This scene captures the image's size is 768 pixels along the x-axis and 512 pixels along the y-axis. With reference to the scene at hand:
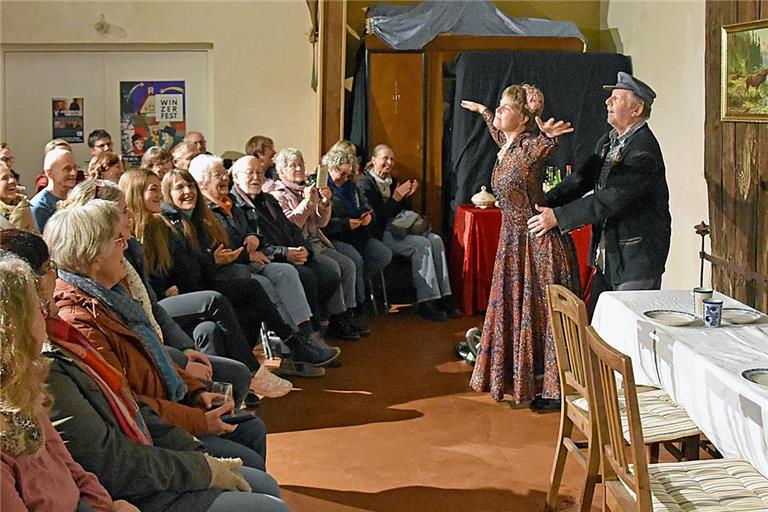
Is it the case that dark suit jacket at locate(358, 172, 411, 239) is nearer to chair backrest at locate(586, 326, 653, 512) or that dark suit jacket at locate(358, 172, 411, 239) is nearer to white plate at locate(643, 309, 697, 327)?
white plate at locate(643, 309, 697, 327)

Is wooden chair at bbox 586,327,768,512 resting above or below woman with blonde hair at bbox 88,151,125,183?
below

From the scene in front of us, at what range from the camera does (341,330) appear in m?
6.02

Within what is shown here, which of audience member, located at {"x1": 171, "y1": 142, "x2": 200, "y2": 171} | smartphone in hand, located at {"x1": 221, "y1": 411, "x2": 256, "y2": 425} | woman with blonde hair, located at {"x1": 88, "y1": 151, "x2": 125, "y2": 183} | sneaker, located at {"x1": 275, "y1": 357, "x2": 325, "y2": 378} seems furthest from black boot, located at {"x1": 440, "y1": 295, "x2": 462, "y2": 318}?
A: smartphone in hand, located at {"x1": 221, "y1": 411, "x2": 256, "y2": 425}

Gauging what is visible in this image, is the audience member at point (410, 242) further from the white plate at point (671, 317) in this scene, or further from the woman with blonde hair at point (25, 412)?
the woman with blonde hair at point (25, 412)

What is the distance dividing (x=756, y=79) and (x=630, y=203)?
1.53 meters

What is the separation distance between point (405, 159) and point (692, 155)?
2150 millimetres

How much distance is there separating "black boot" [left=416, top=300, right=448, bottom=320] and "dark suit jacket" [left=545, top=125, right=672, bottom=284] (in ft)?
8.23

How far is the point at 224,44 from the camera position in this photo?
25.7ft

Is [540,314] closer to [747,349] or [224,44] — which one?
[747,349]

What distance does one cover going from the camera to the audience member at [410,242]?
663 centimetres

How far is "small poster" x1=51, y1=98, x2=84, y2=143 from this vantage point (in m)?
7.92

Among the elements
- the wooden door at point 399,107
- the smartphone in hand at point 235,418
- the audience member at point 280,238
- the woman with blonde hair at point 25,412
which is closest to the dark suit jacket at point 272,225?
the audience member at point 280,238

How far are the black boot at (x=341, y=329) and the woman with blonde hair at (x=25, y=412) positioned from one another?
4103 millimetres

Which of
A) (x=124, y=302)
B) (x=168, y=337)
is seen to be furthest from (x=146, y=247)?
(x=124, y=302)
